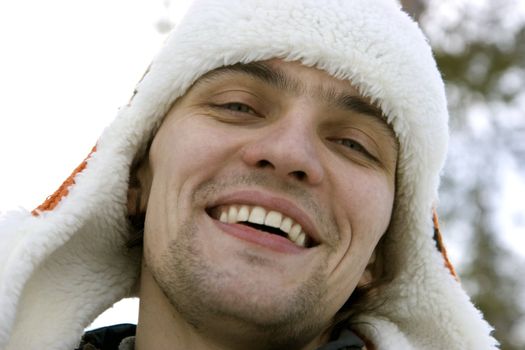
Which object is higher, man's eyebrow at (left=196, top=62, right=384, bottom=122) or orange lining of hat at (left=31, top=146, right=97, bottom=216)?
man's eyebrow at (left=196, top=62, right=384, bottom=122)

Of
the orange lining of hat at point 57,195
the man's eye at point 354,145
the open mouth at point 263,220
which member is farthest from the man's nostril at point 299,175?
the orange lining of hat at point 57,195

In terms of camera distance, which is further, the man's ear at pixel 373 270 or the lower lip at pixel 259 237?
the man's ear at pixel 373 270

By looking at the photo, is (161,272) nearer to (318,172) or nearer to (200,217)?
(200,217)

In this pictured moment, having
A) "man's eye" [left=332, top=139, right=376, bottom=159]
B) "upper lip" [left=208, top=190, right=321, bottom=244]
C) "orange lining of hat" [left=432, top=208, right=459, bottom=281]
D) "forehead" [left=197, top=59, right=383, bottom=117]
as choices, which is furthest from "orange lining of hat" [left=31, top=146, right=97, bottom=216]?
"orange lining of hat" [left=432, top=208, right=459, bottom=281]

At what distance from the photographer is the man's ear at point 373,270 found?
2330 mm

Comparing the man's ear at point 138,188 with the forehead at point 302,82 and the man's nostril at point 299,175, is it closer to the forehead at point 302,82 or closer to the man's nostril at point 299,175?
the forehead at point 302,82

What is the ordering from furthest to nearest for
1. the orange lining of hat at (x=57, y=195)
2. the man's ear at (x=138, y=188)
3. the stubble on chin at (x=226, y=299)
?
the man's ear at (x=138, y=188)
the orange lining of hat at (x=57, y=195)
the stubble on chin at (x=226, y=299)

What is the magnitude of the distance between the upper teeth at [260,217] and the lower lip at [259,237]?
0.02m

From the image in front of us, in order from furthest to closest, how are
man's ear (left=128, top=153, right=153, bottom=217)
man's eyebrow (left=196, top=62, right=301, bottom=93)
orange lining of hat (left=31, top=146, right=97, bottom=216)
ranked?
man's ear (left=128, top=153, right=153, bottom=217), orange lining of hat (left=31, top=146, right=97, bottom=216), man's eyebrow (left=196, top=62, right=301, bottom=93)

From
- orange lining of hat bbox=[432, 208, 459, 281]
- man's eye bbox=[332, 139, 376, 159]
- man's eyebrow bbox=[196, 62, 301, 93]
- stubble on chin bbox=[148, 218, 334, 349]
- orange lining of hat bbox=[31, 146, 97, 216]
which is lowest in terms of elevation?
stubble on chin bbox=[148, 218, 334, 349]

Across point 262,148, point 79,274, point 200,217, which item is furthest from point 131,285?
point 262,148

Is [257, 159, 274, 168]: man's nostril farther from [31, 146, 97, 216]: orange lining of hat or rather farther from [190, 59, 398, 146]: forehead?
[31, 146, 97, 216]: orange lining of hat

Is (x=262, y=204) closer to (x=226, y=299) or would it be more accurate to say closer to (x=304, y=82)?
(x=226, y=299)

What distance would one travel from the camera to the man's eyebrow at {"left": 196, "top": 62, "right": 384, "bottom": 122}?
197 cm
